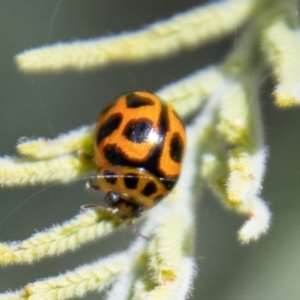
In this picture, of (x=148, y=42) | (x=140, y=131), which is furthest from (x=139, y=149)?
(x=148, y=42)

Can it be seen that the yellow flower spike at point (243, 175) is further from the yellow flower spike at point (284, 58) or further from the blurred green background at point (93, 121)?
the blurred green background at point (93, 121)

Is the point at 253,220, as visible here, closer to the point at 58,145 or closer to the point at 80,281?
the point at 80,281

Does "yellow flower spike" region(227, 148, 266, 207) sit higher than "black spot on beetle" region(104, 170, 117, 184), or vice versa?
"yellow flower spike" region(227, 148, 266, 207)

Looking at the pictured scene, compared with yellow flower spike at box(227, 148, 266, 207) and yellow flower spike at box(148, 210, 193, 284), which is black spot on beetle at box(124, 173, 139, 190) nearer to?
yellow flower spike at box(148, 210, 193, 284)

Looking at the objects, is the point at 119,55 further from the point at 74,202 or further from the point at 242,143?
the point at 74,202

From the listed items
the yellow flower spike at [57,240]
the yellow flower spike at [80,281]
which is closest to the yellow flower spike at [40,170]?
the yellow flower spike at [57,240]

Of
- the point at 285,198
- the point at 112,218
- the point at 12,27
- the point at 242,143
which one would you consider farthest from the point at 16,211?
the point at 242,143

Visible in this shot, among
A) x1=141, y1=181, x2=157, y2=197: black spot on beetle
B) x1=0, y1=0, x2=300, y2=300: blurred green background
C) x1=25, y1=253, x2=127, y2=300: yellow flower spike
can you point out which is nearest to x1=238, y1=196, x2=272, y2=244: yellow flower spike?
x1=25, y1=253, x2=127, y2=300: yellow flower spike
